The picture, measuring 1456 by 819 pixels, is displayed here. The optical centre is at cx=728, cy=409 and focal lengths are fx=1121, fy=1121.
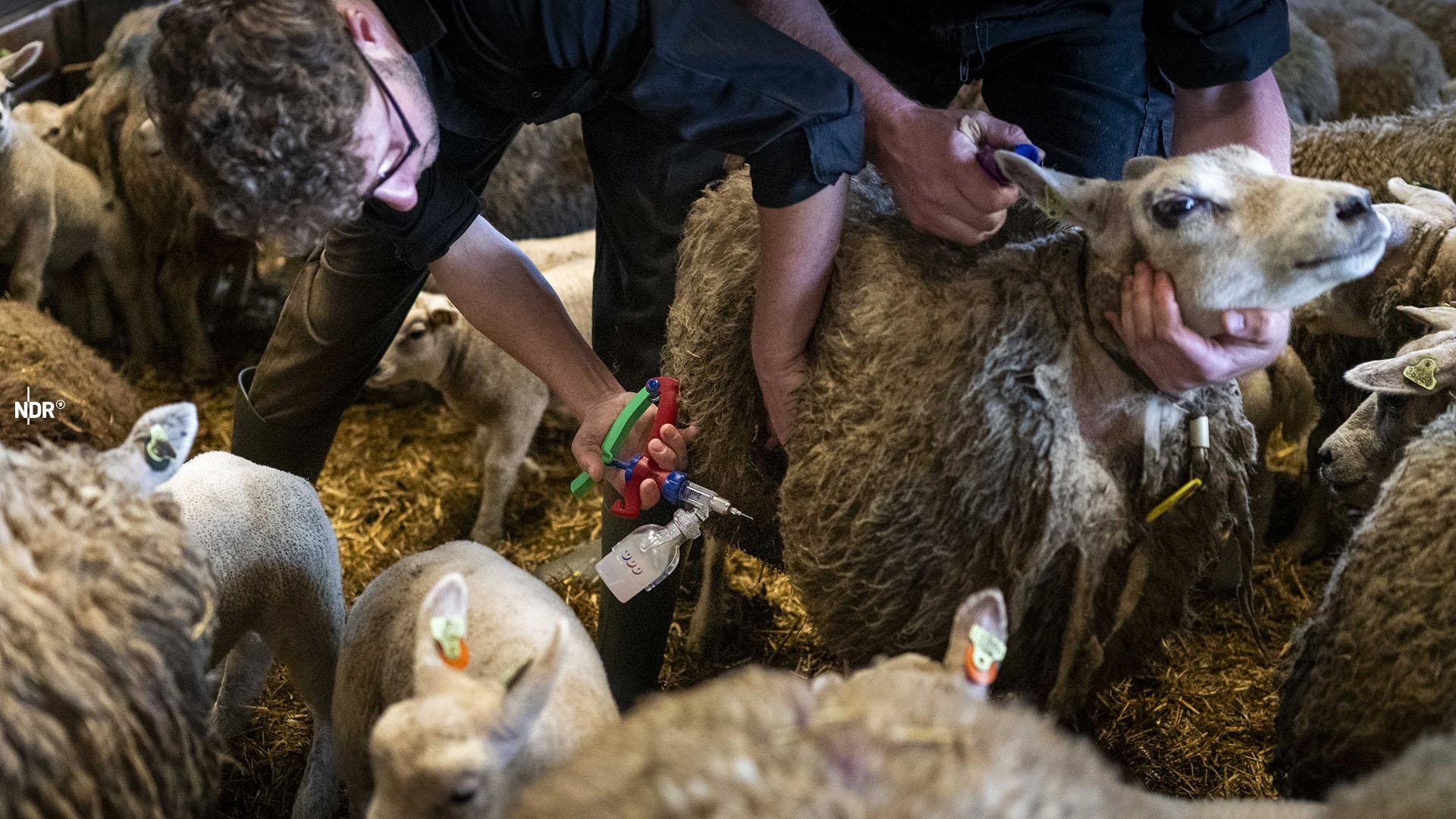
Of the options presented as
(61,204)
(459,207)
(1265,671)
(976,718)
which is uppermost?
(459,207)

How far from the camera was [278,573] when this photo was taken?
2.23 meters

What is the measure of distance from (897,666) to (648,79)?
3.13 feet

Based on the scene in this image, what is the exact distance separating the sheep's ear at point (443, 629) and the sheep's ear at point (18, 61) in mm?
3016

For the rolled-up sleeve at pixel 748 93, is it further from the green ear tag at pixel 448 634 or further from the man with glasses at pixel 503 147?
the green ear tag at pixel 448 634

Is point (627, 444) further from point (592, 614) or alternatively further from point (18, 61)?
point (18, 61)

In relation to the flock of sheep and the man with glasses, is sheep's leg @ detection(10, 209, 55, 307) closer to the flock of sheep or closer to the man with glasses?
the flock of sheep

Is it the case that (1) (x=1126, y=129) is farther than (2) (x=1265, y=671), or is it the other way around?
(2) (x=1265, y=671)

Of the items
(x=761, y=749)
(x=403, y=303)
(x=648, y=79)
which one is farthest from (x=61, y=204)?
(x=761, y=749)

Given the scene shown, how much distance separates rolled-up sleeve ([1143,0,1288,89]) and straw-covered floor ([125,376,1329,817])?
41.6 inches

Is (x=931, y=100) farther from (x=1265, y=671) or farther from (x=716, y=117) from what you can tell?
(x=1265, y=671)

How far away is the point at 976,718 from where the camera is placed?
122cm

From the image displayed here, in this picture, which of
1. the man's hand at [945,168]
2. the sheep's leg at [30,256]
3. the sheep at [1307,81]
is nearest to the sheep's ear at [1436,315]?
the man's hand at [945,168]

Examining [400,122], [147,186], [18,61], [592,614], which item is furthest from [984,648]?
[18,61]

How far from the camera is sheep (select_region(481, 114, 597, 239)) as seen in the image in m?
4.29
